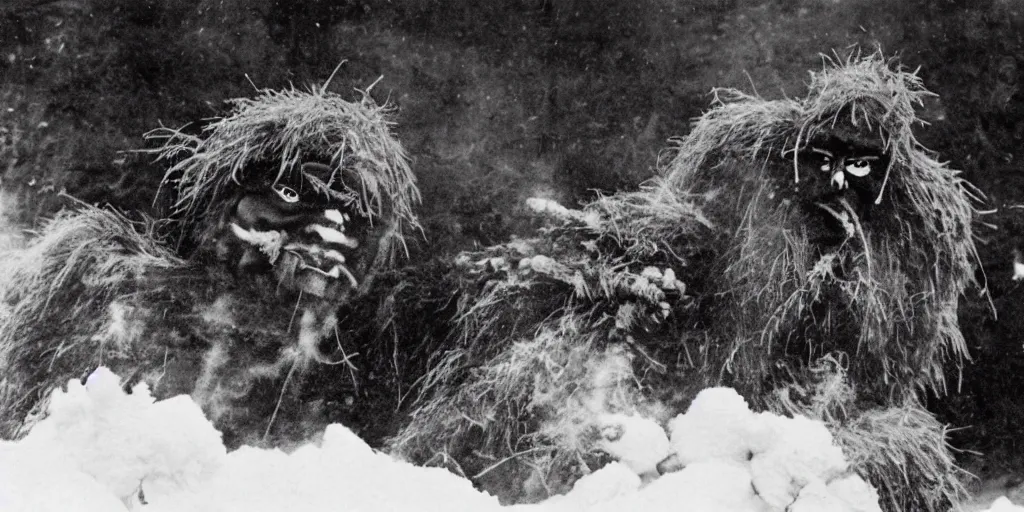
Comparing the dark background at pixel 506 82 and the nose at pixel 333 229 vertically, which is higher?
the dark background at pixel 506 82

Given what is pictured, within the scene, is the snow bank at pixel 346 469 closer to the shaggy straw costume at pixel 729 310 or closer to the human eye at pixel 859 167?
the shaggy straw costume at pixel 729 310

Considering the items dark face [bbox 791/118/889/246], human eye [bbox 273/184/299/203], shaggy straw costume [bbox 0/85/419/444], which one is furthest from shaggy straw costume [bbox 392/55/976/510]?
human eye [bbox 273/184/299/203]

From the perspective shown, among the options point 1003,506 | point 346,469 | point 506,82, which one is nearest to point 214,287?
point 346,469

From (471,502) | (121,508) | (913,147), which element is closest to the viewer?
(121,508)

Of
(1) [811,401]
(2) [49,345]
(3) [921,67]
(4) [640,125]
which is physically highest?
(3) [921,67]

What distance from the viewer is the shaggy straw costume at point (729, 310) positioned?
56.1 inches

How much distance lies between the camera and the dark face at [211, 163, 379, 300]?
4.65ft

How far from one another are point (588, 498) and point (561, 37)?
79cm

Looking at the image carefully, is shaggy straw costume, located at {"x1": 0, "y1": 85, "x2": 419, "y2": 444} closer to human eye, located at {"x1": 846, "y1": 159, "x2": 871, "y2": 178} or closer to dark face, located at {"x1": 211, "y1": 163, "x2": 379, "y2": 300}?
dark face, located at {"x1": 211, "y1": 163, "x2": 379, "y2": 300}

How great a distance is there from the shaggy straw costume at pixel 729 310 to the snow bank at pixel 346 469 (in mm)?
71

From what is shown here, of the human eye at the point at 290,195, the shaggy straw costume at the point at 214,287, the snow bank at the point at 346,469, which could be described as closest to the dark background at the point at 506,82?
the shaggy straw costume at the point at 214,287

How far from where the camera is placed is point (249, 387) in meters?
1.42

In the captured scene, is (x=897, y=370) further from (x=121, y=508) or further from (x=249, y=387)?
(x=121, y=508)

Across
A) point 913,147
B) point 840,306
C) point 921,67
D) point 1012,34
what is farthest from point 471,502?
point 1012,34
